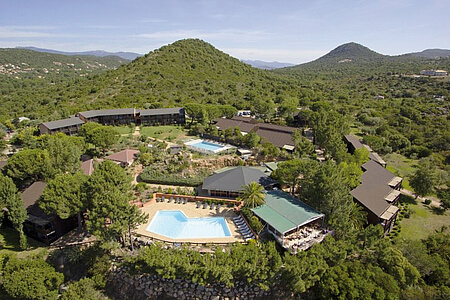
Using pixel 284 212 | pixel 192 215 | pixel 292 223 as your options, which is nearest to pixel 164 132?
pixel 192 215

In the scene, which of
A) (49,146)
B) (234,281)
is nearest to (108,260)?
(234,281)

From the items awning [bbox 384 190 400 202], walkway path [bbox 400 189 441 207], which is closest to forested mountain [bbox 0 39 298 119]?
walkway path [bbox 400 189 441 207]

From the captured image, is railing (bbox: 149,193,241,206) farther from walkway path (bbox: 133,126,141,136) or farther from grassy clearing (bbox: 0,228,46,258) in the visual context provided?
walkway path (bbox: 133,126,141,136)

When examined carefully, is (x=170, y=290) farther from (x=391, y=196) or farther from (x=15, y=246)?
(x=391, y=196)

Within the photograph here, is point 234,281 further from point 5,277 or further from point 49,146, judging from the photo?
point 49,146

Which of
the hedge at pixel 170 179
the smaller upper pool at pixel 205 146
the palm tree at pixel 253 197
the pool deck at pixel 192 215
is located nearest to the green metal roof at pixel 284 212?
the palm tree at pixel 253 197
